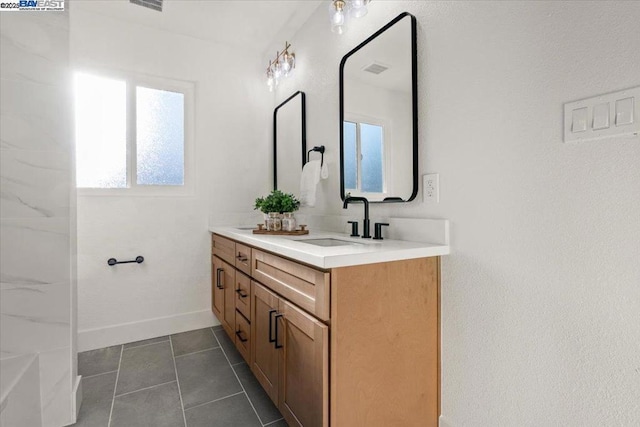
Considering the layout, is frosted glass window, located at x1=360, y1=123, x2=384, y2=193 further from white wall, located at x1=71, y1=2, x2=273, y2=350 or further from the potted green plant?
white wall, located at x1=71, y1=2, x2=273, y2=350

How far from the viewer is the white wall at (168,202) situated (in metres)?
2.29

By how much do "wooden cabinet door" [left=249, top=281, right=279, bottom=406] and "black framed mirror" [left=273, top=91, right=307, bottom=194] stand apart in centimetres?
108

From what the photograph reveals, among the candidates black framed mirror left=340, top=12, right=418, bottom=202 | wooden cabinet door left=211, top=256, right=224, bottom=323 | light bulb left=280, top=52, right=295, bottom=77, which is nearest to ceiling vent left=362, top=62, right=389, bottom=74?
black framed mirror left=340, top=12, right=418, bottom=202

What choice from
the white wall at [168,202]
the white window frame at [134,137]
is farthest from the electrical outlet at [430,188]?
the white window frame at [134,137]

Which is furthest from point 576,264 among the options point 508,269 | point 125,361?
point 125,361

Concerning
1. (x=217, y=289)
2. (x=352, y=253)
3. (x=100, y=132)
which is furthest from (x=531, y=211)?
(x=100, y=132)

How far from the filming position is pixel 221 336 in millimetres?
2477

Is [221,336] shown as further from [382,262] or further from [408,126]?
[408,126]

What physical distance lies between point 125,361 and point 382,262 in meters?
1.93

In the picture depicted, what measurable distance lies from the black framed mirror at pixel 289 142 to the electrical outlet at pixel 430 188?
46.4 inches

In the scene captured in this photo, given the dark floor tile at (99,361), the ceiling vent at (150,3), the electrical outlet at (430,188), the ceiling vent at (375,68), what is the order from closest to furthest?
the electrical outlet at (430,188), the ceiling vent at (375,68), the dark floor tile at (99,361), the ceiling vent at (150,3)

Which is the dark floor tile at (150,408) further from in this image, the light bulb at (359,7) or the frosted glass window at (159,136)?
the light bulb at (359,7)

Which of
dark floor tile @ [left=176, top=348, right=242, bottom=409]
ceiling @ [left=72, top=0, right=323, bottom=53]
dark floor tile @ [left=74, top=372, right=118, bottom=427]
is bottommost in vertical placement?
dark floor tile @ [left=74, top=372, right=118, bottom=427]

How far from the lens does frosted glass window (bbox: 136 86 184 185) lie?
2488 millimetres
